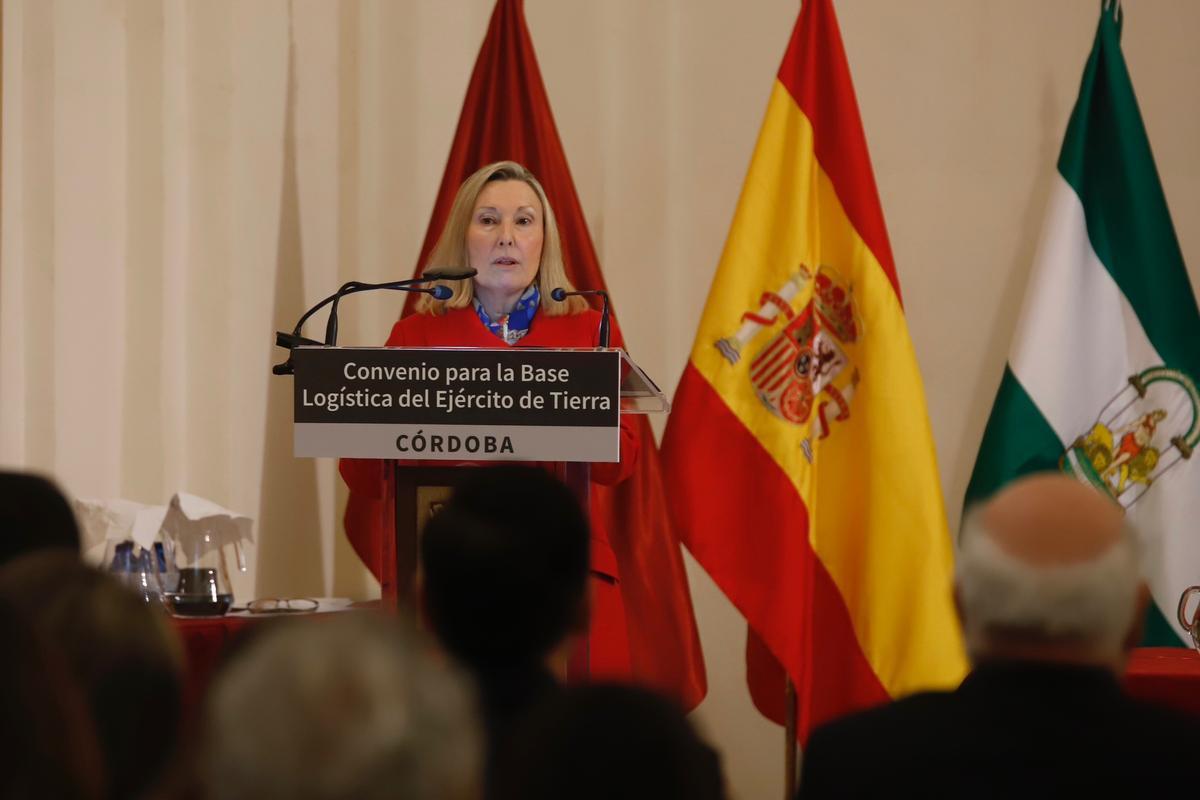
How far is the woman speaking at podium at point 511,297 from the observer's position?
12.5ft

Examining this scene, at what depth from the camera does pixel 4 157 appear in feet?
13.4

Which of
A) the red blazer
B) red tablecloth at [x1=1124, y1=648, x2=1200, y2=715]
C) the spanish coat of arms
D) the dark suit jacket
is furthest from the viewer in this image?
the spanish coat of arms

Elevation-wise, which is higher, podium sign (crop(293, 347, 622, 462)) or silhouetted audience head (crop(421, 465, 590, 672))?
podium sign (crop(293, 347, 622, 462))

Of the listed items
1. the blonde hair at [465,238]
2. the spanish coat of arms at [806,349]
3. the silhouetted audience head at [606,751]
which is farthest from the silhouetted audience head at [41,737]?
the spanish coat of arms at [806,349]

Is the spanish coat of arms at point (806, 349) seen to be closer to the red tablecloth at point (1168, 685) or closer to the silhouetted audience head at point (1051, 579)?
the red tablecloth at point (1168, 685)

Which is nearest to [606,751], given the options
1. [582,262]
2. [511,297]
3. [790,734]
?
[511,297]

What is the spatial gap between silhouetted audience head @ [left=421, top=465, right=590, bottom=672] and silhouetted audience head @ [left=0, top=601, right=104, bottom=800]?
537mm

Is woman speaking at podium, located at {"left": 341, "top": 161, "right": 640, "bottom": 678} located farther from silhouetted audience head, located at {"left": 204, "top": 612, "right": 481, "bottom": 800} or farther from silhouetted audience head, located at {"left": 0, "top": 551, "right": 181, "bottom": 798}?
silhouetted audience head, located at {"left": 204, "top": 612, "right": 481, "bottom": 800}

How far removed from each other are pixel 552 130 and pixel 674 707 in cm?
383

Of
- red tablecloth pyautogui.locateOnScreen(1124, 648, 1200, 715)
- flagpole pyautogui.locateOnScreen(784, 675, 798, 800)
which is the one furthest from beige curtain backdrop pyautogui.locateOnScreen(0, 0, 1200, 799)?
red tablecloth pyautogui.locateOnScreen(1124, 648, 1200, 715)

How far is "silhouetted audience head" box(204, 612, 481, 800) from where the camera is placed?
1.00 m

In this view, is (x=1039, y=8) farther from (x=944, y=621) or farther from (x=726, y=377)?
(x=944, y=621)

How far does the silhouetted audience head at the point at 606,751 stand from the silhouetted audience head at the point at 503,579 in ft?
1.24

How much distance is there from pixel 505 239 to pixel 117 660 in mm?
2777
